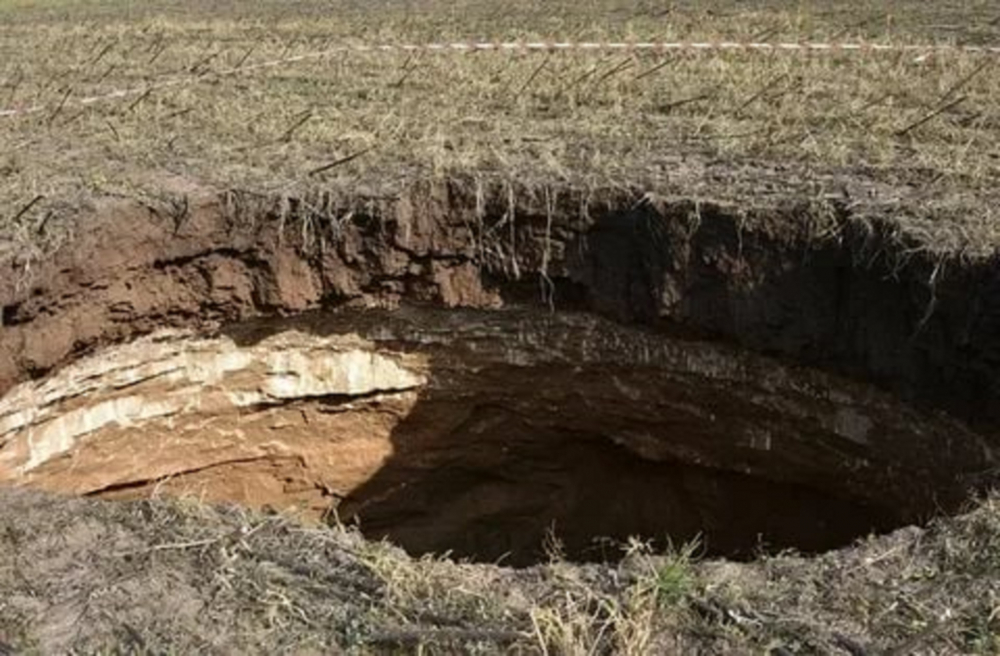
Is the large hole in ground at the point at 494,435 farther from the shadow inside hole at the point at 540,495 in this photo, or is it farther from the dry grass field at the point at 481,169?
the dry grass field at the point at 481,169

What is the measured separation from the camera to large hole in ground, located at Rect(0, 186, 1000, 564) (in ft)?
20.1

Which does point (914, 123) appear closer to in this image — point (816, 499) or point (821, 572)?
point (816, 499)

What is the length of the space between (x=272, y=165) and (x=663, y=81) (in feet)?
12.3

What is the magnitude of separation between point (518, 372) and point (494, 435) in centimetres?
74

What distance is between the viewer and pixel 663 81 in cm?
939

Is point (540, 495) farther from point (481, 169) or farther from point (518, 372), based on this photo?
point (481, 169)

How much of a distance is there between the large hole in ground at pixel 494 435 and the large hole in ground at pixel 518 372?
0.06 feet

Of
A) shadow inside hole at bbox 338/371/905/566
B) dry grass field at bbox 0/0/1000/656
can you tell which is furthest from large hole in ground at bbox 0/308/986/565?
dry grass field at bbox 0/0/1000/656

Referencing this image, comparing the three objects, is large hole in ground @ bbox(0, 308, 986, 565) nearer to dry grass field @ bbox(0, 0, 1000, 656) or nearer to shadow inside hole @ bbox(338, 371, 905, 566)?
shadow inside hole @ bbox(338, 371, 905, 566)

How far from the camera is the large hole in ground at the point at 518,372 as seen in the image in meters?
6.12

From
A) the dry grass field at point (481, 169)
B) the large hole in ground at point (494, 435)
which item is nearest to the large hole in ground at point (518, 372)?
the large hole in ground at point (494, 435)

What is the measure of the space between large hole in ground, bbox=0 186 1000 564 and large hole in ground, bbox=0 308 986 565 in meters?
0.02

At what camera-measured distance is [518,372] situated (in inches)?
294

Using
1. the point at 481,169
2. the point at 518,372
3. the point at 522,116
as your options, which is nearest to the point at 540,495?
the point at 518,372
